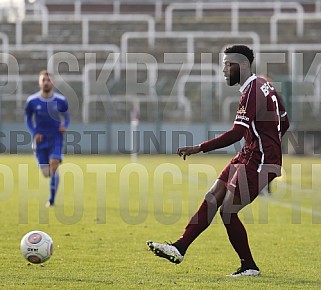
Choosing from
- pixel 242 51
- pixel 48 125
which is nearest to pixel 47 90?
pixel 48 125

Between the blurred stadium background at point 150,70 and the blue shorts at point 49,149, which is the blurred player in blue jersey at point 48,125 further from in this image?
the blurred stadium background at point 150,70

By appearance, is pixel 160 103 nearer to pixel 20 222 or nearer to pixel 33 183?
pixel 33 183

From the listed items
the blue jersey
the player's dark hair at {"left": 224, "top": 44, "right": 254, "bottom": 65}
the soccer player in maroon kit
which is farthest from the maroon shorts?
the blue jersey

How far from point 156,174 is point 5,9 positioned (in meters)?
19.8

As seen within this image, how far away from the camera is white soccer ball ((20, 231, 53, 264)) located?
9.34 m

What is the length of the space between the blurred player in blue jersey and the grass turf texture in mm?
772

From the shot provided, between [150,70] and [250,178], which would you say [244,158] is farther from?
[150,70]

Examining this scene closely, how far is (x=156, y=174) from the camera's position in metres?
25.2

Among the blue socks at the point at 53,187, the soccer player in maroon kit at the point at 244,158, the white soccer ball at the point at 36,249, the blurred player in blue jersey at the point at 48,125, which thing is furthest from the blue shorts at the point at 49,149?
the soccer player in maroon kit at the point at 244,158

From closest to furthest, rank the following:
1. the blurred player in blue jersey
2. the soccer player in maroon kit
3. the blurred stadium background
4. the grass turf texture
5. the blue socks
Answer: the grass turf texture
the soccer player in maroon kit
the blue socks
the blurred player in blue jersey
the blurred stadium background

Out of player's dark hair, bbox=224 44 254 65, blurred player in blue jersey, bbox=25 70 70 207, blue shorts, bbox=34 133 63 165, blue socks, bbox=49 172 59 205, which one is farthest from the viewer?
blue shorts, bbox=34 133 63 165

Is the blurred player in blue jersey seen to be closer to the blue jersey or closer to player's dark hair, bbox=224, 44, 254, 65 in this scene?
the blue jersey

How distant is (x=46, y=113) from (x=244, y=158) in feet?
27.6

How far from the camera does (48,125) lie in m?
17.4
